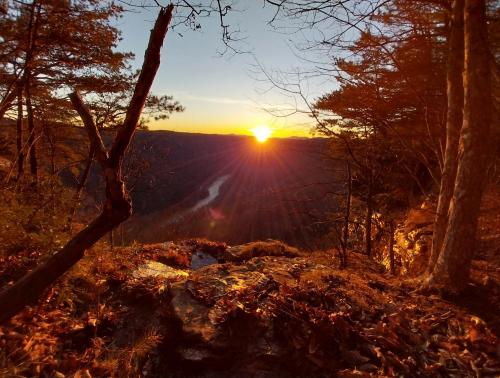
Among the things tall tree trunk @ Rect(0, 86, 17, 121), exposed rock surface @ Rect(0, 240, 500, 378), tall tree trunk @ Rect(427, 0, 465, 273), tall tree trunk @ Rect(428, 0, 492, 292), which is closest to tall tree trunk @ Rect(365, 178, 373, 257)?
tall tree trunk @ Rect(427, 0, 465, 273)

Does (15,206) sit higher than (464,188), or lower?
lower

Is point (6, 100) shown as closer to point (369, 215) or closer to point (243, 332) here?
point (243, 332)

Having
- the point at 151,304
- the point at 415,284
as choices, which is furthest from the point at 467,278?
the point at 151,304

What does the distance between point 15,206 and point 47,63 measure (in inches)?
293

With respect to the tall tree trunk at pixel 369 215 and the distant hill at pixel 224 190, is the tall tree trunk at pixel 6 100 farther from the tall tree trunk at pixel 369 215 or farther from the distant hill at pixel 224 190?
the tall tree trunk at pixel 369 215

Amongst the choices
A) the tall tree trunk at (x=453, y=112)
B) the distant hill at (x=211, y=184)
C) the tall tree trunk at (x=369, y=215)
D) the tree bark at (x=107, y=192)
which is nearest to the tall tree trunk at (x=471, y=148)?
the tall tree trunk at (x=453, y=112)

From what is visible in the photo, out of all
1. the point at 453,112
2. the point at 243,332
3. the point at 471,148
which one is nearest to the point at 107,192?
the point at 243,332

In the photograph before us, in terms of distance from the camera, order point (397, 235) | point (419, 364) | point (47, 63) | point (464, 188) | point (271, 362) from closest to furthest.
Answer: point (419, 364)
point (271, 362)
point (464, 188)
point (47, 63)
point (397, 235)

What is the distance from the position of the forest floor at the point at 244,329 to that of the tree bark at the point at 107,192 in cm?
93

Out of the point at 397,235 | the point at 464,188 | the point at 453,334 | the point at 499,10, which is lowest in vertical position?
the point at 397,235

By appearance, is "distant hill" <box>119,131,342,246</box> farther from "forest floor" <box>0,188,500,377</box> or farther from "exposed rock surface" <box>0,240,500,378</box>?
"exposed rock surface" <box>0,240,500,378</box>

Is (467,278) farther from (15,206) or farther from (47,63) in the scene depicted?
(47,63)

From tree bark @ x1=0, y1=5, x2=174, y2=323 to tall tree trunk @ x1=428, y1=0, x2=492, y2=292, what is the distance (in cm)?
412

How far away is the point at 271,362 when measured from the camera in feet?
13.9
